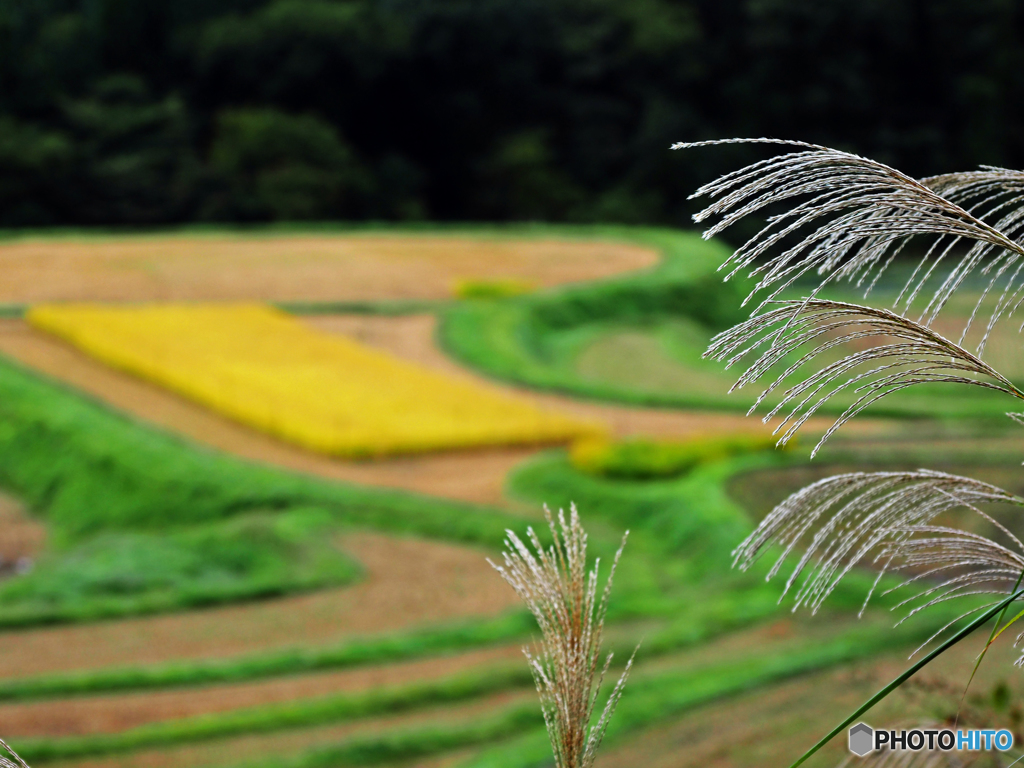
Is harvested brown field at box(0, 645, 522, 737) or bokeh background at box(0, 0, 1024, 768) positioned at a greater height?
bokeh background at box(0, 0, 1024, 768)

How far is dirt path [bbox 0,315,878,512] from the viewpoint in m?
10.8

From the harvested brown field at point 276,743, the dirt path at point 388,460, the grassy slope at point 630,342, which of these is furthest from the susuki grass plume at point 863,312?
the grassy slope at point 630,342

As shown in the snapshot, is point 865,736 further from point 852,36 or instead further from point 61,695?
point 852,36

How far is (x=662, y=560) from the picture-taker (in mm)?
8977

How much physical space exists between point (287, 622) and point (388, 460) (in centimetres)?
358

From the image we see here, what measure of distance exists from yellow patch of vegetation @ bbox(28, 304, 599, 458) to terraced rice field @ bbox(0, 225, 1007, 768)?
141mm

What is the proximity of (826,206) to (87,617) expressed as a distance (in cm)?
693

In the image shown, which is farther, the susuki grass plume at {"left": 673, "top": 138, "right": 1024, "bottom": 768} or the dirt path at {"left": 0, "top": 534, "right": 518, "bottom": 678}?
the dirt path at {"left": 0, "top": 534, "right": 518, "bottom": 678}

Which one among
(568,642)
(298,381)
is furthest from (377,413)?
(568,642)

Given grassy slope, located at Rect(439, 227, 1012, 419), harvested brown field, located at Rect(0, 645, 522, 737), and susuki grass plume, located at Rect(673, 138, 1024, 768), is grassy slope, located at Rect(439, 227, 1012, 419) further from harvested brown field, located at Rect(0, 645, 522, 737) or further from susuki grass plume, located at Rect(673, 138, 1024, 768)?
susuki grass plume, located at Rect(673, 138, 1024, 768)

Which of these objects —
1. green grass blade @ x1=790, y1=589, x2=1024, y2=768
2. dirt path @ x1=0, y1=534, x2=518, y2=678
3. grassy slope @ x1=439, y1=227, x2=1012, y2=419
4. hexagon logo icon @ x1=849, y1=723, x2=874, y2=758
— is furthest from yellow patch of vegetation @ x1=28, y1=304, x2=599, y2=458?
green grass blade @ x1=790, y1=589, x2=1024, y2=768

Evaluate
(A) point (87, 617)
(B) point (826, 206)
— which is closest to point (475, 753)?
(A) point (87, 617)

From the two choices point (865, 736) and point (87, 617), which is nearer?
point (865, 736)

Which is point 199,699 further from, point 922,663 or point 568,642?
point 922,663
